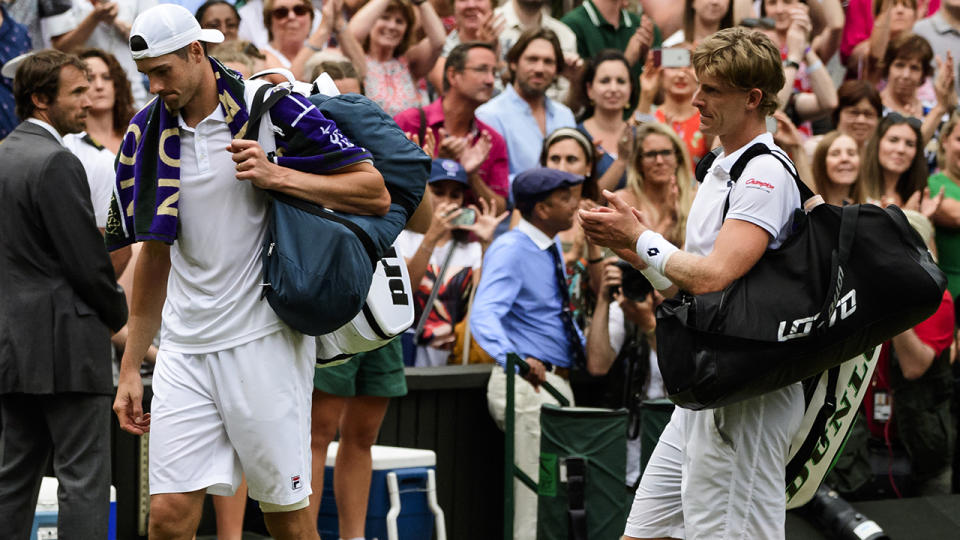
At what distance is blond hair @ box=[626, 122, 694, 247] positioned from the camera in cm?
854

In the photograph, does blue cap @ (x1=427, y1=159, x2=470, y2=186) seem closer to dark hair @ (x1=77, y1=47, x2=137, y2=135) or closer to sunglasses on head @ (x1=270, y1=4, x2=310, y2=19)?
sunglasses on head @ (x1=270, y1=4, x2=310, y2=19)

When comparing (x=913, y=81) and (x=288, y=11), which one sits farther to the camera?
(x=913, y=81)

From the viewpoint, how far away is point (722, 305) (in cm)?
414

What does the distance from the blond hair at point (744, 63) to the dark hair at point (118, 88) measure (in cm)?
455

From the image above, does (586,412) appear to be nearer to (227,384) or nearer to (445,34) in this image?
(227,384)

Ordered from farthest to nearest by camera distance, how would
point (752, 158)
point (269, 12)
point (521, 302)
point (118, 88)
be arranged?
point (269, 12) → point (118, 88) → point (521, 302) → point (752, 158)

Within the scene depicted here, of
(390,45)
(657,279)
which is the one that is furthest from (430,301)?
(657,279)

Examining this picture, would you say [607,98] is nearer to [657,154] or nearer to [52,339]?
[657,154]

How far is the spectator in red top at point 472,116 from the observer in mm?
8945

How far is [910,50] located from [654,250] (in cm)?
788

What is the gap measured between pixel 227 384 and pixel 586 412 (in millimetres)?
2889

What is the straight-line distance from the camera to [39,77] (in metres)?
6.06

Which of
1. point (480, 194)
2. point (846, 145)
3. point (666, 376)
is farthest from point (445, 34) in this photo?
point (666, 376)

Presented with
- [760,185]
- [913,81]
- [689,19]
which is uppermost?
[689,19]
